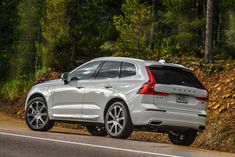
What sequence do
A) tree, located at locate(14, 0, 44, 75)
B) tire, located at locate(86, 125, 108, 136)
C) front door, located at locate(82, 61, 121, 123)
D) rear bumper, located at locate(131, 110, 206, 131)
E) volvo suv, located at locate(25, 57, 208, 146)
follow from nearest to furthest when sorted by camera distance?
rear bumper, located at locate(131, 110, 206, 131), volvo suv, located at locate(25, 57, 208, 146), front door, located at locate(82, 61, 121, 123), tire, located at locate(86, 125, 108, 136), tree, located at locate(14, 0, 44, 75)

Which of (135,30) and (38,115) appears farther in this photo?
(135,30)

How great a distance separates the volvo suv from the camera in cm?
1166

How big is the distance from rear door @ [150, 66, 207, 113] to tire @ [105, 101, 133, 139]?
69 centimetres

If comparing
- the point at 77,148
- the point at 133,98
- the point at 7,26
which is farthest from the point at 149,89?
the point at 7,26

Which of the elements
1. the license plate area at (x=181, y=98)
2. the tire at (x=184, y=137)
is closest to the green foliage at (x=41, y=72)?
the tire at (x=184, y=137)

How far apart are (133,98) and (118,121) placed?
66cm

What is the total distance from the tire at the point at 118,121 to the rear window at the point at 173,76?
92 cm

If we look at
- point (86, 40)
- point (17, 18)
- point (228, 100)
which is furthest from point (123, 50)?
point (17, 18)

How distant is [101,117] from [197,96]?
2.07 m

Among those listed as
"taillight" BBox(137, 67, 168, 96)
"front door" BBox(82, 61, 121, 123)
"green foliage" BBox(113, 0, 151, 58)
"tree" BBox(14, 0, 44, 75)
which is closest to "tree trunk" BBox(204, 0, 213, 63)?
"green foliage" BBox(113, 0, 151, 58)

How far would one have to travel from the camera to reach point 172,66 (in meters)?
12.2

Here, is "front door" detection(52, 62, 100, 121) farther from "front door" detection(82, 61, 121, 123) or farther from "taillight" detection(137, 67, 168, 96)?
"taillight" detection(137, 67, 168, 96)

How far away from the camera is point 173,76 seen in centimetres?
1206

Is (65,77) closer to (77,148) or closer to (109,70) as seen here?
(109,70)
